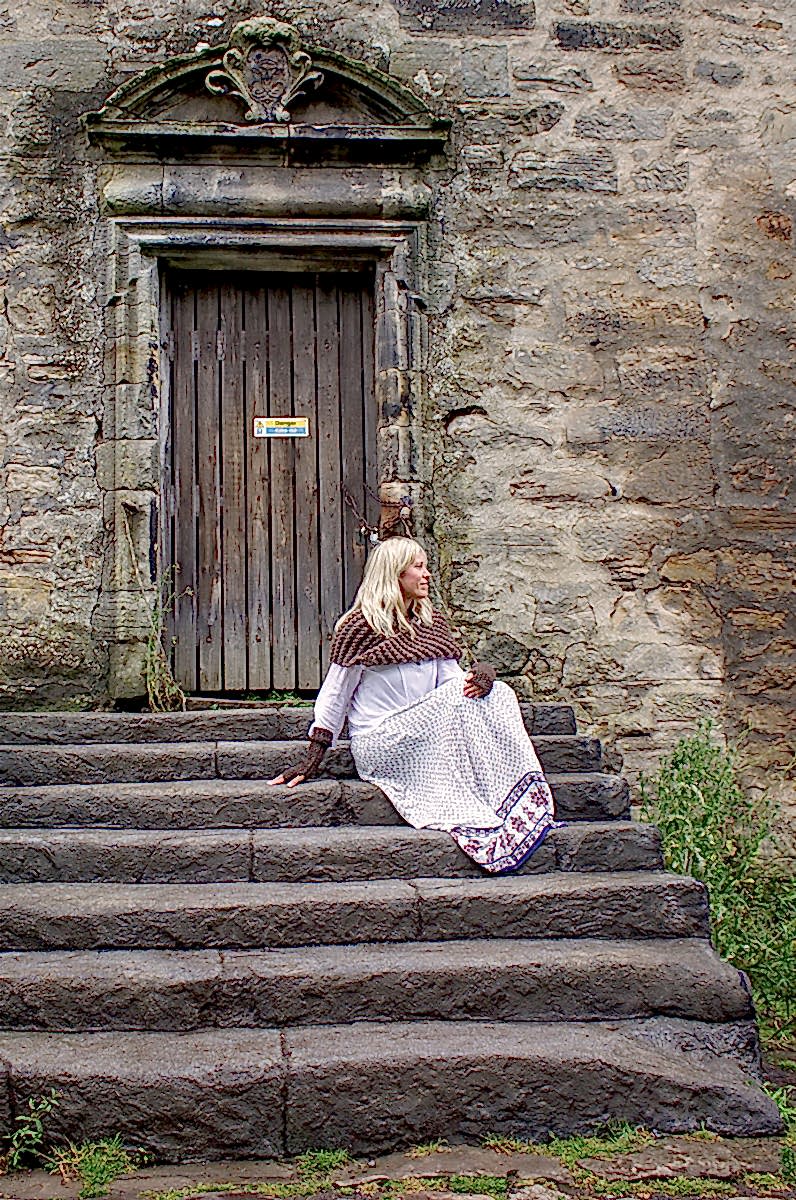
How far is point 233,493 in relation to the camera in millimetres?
6043

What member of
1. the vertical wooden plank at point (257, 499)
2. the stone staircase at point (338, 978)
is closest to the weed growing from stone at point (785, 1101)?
the stone staircase at point (338, 978)

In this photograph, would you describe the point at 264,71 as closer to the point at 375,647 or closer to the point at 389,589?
the point at 389,589

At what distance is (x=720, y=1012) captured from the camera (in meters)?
3.55

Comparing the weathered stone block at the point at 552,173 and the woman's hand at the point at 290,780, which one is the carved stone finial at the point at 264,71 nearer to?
the weathered stone block at the point at 552,173

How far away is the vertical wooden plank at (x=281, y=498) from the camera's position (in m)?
5.99

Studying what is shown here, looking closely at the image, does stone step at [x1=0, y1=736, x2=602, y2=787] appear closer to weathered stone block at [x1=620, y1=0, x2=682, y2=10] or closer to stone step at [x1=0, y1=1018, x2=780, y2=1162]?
stone step at [x1=0, y1=1018, x2=780, y2=1162]

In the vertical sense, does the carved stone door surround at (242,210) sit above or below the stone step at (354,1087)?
above

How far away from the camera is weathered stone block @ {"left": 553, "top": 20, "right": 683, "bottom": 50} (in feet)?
20.0

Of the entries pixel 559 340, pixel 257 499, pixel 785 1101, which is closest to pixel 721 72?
pixel 559 340

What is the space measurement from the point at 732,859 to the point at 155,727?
9.01 ft

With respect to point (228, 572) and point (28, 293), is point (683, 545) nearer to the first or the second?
point (228, 572)

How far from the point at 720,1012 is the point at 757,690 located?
259 cm

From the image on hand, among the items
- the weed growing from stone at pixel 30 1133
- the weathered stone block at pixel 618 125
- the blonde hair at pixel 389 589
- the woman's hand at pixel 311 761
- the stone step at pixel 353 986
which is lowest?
the weed growing from stone at pixel 30 1133

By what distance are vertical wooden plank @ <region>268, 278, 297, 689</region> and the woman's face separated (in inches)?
55.3
